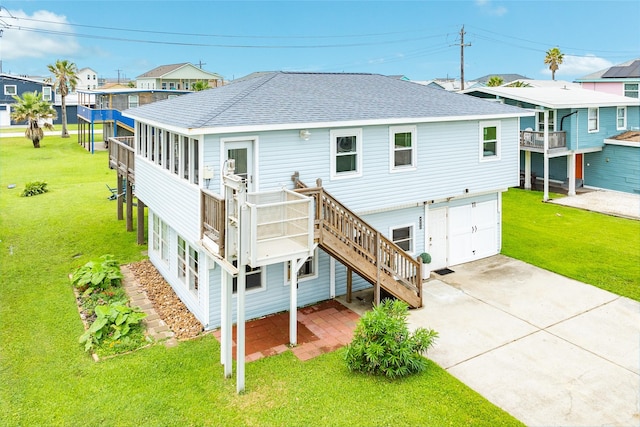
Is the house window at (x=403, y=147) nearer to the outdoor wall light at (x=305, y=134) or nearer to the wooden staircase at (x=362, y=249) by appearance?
the wooden staircase at (x=362, y=249)

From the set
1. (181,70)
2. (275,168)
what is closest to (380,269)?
(275,168)

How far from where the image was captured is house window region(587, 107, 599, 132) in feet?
84.4

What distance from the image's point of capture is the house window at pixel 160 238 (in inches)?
565

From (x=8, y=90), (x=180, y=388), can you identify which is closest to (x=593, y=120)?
(x=180, y=388)

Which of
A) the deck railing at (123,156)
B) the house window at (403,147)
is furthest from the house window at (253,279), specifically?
the deck railing at (123,156)

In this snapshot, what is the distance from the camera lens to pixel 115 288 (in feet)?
44.7

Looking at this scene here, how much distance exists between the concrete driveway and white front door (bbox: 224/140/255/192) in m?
5.07

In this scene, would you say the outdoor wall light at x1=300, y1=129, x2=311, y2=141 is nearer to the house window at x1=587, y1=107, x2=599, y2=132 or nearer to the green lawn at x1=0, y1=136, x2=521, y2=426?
the green lawn at x1=0, y1=136, x2=521, y2=426

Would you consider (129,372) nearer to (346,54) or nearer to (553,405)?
(553,405)

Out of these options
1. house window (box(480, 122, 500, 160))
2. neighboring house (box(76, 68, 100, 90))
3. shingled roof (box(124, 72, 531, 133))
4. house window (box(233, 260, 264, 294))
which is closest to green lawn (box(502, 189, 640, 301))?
house window (box(480, 122, 500, 160))

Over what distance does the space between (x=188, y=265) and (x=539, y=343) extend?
329 inches

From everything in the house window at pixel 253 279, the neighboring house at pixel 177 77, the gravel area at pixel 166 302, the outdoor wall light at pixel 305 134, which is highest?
the neighboring house at pixel 177 77

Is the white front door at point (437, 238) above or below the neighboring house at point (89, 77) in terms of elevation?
below

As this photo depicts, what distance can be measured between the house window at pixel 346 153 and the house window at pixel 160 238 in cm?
549
